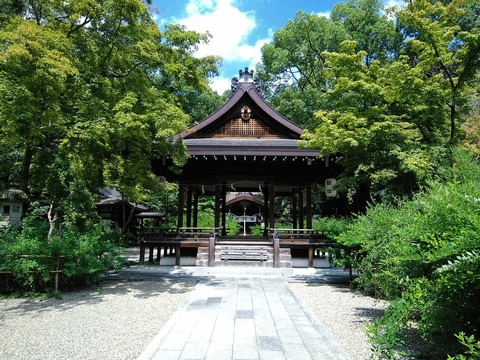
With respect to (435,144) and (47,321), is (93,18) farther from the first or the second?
(435,144)

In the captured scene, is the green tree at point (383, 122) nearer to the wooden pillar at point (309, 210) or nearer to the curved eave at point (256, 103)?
the wooden pillar at point (309, 210)

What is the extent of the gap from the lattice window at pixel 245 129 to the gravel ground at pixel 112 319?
7.25 m

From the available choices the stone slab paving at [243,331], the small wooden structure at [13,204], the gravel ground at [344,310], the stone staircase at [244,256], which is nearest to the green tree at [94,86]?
the small wooden structure at [13,204]

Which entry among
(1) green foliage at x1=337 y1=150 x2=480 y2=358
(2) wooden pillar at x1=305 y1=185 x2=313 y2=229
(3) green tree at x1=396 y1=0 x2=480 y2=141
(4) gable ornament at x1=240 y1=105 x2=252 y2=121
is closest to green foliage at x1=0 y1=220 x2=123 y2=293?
(1) green foliage at x1=337 y1=150 x2=480 y2=358

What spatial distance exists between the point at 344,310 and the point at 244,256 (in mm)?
5598

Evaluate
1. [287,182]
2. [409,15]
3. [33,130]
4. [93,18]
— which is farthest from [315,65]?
[33,130]

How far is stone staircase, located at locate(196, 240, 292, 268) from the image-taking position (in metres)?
11.7

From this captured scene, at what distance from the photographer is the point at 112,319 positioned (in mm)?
5777

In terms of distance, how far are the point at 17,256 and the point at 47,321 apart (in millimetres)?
2433

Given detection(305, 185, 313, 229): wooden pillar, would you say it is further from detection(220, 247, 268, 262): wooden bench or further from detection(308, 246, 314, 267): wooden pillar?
detection(220, 247, 268, 262): wooden bench

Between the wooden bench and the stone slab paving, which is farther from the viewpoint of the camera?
the wooden bench

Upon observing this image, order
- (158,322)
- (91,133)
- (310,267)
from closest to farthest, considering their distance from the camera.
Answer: (158,322), (91,133), (310,267)

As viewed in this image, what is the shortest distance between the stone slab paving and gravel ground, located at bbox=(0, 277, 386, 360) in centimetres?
29

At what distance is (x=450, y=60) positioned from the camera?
845cm
